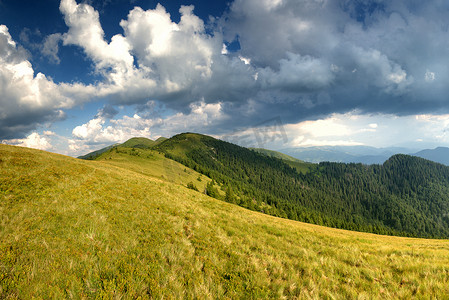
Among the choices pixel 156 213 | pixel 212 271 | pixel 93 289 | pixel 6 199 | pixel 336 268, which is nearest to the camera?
pixel 93 289

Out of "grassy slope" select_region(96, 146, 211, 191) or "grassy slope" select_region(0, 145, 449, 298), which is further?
"grassy slope" select_region(96, 146, 211, 191)

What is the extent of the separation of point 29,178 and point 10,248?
9.80m

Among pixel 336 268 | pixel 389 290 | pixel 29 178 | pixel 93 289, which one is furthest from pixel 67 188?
pixel 389 290

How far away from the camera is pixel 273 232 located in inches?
488

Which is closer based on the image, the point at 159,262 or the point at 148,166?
the point at 159,262

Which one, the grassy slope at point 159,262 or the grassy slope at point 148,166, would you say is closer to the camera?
the grassy slope at point 159,262

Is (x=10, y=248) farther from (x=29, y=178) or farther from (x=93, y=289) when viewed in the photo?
(x=29, y=178)

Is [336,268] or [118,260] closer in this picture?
[118,260]

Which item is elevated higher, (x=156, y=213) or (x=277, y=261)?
(x=156, y=213)

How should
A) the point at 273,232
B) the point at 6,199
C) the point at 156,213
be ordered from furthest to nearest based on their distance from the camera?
the point at 273,232 → the point at 156,213 → the point at 6,199

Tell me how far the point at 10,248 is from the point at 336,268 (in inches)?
455

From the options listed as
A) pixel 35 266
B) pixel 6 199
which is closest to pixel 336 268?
pixel 35 266

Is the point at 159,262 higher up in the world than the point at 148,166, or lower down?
higher up

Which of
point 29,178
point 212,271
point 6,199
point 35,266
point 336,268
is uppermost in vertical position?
point 29,178
